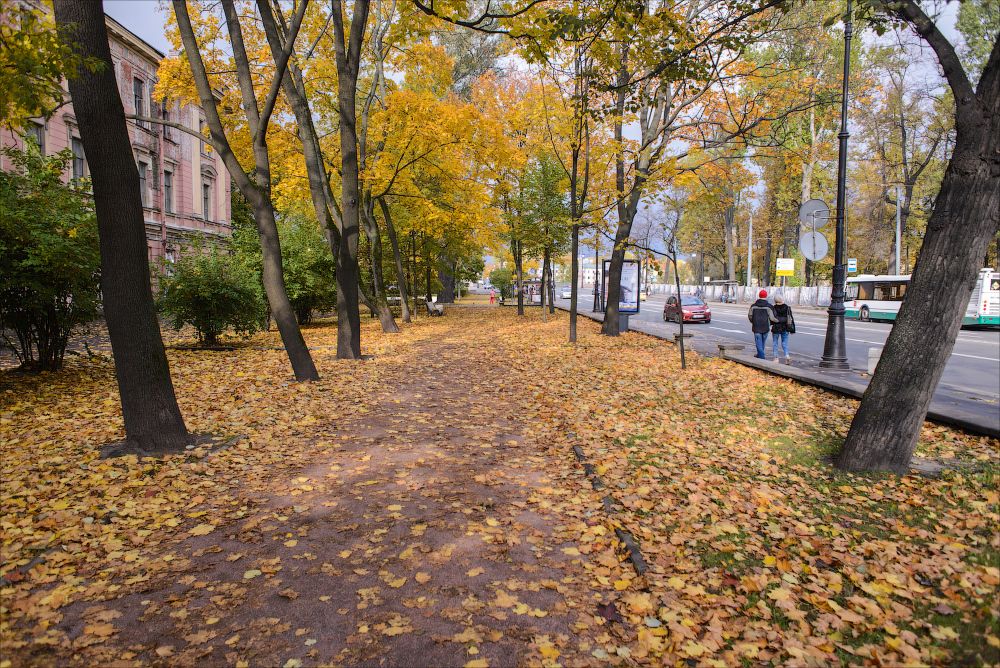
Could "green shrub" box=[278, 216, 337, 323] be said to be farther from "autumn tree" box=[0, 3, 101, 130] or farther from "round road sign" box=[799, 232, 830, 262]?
"round road sign" box=[799, 232, 830, 262]

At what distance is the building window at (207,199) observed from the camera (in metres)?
36.5

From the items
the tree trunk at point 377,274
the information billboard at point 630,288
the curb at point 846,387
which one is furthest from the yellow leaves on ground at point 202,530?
the information billboard at point 630,288

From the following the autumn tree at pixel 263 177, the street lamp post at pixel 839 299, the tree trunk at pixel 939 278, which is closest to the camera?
the tree trunk at pixel 939 278

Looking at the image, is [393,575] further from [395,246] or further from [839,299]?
[395,246]

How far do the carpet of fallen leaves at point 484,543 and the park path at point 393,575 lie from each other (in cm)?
2

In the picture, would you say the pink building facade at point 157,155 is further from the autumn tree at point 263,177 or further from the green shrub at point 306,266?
the autumn tree at point 263,177

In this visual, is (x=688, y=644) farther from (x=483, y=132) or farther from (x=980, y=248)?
(x=483, y=132)

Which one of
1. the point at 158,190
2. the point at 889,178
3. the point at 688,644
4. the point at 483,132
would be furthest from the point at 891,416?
the point at 889,178

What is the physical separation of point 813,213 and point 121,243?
13.2 metres

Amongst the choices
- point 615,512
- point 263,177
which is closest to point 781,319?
point 615,512

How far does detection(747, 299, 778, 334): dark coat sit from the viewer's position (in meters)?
14.6

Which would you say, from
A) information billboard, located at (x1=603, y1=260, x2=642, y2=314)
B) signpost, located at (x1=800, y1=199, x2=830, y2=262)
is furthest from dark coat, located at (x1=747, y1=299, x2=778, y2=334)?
information billboard, located at (x1=603, y1=260, x2=642, y2=314)

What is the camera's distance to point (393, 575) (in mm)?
3754

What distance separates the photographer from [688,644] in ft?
10.0
